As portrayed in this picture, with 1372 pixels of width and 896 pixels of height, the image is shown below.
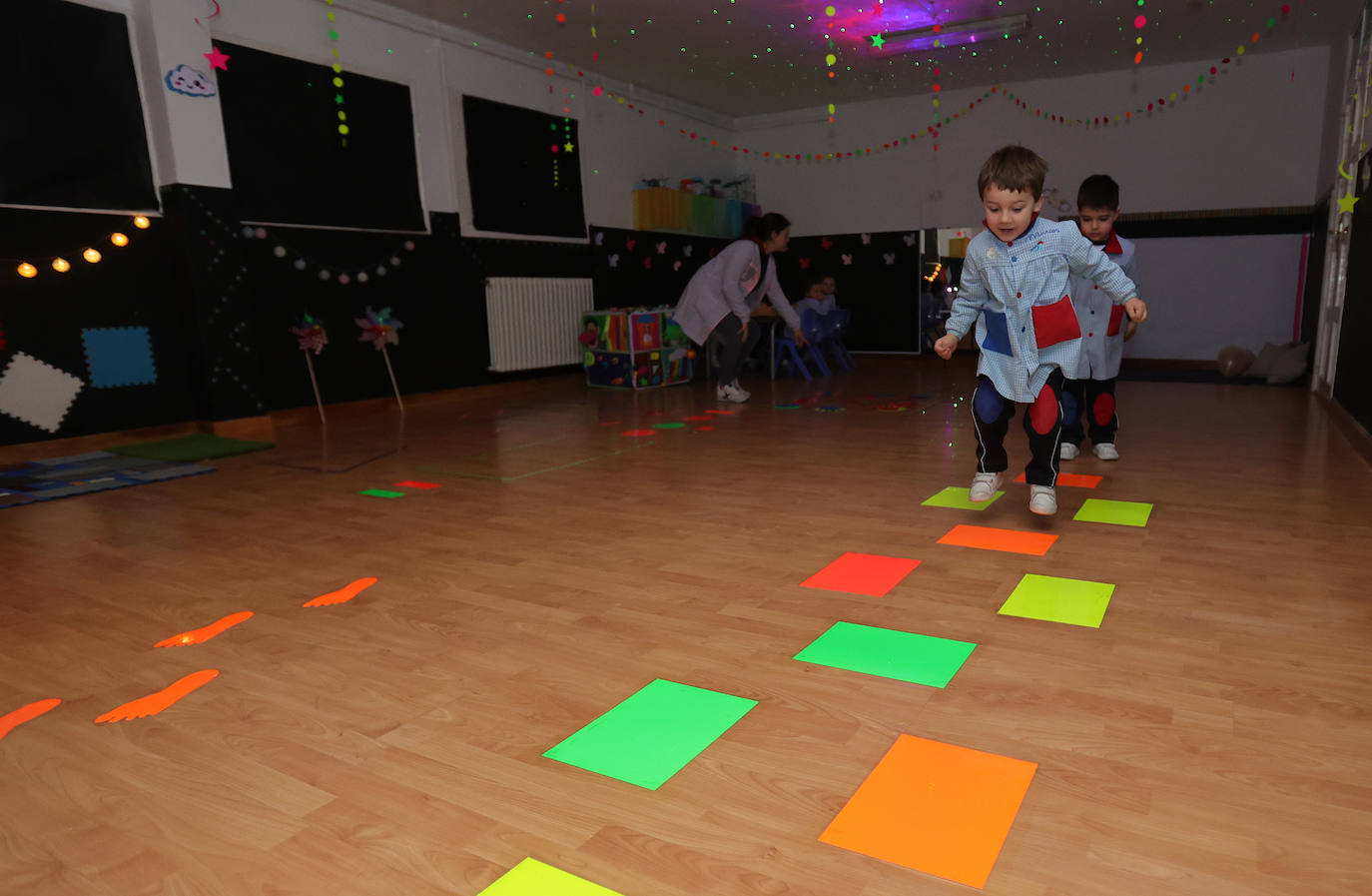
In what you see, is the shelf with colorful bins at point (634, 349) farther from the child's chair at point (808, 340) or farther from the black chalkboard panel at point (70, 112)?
the black chalkboard panel at point (70, 112)

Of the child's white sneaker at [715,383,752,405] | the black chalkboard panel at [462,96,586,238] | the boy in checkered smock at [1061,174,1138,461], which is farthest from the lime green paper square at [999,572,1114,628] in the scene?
the black chalkboard panel at [462,96,586,238]

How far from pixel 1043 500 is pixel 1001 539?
9.2 inches

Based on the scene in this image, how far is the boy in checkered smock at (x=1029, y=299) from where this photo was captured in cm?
226

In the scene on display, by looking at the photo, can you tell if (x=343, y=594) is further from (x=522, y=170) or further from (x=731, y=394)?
(x=522, y=170)

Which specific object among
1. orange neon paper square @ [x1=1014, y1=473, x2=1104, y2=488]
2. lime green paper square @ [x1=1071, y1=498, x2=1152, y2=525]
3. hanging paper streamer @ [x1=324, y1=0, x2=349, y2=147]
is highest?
hanging paper streamer @ [x1=324, y1=0, x2=349, y2=147]

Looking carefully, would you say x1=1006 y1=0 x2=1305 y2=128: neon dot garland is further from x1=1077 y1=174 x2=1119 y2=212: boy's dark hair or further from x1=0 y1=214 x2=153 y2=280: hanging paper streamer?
x1=0 y1=214 x2=153 y2=280: hanging paper streamer

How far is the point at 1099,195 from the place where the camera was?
2.91 metres

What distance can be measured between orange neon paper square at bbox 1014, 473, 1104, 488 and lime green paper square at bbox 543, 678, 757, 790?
190 cm

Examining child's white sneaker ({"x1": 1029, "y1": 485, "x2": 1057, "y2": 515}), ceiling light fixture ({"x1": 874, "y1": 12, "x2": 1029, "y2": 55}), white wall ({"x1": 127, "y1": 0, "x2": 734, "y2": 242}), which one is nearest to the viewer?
child's white sneaker ({"x1": 1029, "y1": 485, "x2": 1057, "y2": 515})

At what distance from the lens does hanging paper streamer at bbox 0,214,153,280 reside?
4.00m

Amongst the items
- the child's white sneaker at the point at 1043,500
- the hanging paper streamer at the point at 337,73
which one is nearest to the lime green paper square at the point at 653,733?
the child's white sneaker at the point at 1043,500

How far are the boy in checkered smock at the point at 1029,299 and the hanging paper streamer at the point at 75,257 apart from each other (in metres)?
4.21

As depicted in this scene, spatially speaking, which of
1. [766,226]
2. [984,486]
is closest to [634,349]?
[766,226]

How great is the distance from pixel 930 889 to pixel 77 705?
4.85 ft
